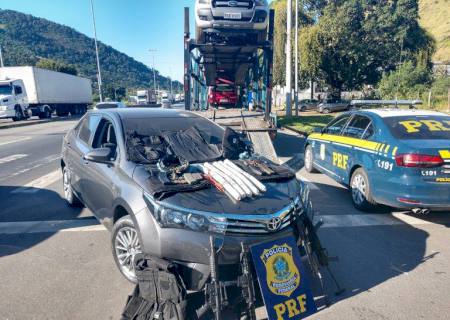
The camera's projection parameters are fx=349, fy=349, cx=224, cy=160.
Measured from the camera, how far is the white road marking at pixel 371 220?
4.98 m

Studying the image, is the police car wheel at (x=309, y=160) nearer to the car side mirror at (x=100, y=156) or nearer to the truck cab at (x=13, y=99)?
the car side mirror at (x=100, y=156)

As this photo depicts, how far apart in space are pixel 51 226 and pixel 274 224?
11.6ft

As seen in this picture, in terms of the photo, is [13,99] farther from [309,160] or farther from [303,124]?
[309,160]

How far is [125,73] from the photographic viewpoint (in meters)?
138

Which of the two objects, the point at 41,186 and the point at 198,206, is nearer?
the point at 198,206

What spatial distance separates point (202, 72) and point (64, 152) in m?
9.00

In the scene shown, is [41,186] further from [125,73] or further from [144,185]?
[125,73]

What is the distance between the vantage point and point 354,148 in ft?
18.7

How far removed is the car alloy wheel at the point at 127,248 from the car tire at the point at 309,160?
17.6 feet

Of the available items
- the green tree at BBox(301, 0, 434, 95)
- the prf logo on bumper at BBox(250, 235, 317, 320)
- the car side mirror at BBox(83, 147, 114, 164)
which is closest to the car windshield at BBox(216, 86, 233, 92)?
the car side mirror at BBox(83, 147, 114, 164)

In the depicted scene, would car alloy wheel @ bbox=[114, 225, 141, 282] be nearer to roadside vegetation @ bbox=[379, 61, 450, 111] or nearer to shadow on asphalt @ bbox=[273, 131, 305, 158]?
shadow on asphalt @ bbox=[273, 131, 305, 158]

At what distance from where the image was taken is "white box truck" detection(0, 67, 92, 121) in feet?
80.6

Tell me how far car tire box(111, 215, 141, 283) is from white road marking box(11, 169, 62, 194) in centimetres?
418

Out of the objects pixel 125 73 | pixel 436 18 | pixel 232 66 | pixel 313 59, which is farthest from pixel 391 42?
pixel 125 73
